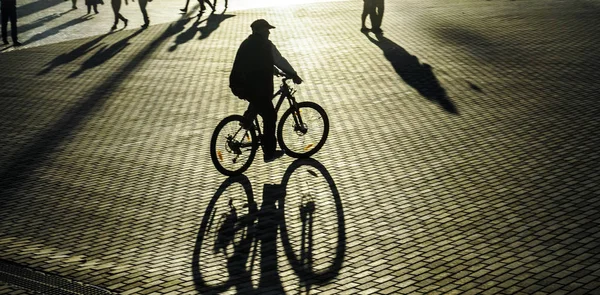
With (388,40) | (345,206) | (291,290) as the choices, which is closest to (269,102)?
(345,206)

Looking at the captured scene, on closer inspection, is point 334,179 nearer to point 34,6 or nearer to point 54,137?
point 54,137

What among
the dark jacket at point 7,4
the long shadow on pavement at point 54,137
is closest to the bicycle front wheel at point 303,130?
the long shadow on pavement at point 54,137

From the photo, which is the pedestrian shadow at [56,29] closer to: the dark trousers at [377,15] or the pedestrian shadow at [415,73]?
the dark trousers at [377,15]

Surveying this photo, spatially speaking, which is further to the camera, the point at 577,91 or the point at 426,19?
the point at 426,19

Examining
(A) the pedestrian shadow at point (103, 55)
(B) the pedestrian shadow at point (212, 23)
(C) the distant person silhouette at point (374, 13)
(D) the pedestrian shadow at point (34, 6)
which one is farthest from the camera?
(D) the pedestrian shadow at point (34, 6)

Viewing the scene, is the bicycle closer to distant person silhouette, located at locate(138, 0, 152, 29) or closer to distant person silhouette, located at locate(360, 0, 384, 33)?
distant person silhouette, located at locate(360, 0, 384, 33)

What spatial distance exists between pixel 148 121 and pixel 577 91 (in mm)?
6037

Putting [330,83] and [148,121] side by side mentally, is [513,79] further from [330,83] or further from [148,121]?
[148,121]

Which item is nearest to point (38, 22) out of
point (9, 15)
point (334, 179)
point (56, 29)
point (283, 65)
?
point (56, 29)

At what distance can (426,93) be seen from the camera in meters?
13.4

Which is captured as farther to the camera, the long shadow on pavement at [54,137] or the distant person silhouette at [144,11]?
the distant person silhouette at [144,11]

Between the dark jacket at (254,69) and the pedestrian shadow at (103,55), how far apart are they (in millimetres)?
7444

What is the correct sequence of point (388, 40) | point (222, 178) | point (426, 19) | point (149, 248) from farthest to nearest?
point (426, 19) → point (388, 40) → point (222, 178) → point (149, 248)

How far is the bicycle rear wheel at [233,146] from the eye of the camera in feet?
30.9
